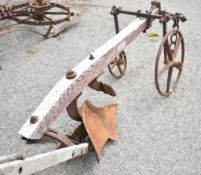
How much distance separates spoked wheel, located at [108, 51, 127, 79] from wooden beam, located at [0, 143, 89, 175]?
1.18 metres

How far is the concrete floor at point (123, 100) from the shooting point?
2.22m

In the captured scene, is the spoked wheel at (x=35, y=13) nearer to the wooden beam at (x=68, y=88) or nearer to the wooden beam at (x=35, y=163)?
the wooden beam at (x=68, y=88)

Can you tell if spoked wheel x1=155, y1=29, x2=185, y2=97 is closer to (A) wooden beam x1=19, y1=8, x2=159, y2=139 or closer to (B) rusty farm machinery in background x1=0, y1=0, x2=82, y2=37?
(A) wooden beam x1=19, y1=8, x2=159, y2=139

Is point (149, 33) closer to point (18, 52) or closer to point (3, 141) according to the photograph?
point (18, 52)

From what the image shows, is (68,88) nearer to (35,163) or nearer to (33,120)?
(33,120)

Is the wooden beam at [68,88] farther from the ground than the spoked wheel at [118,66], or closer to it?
farther from the ground

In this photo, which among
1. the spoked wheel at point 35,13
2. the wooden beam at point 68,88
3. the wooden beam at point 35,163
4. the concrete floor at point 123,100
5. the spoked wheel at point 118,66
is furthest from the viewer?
the spoked wheel at point 35,13

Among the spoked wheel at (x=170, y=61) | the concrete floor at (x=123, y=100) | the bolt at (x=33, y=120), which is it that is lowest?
the concrete floor at (x=123, y=100)

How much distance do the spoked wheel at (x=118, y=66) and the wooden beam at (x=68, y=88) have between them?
63 centimetres

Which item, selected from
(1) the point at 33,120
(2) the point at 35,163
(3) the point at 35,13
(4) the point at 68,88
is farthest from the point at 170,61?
(3) the point at 35,13

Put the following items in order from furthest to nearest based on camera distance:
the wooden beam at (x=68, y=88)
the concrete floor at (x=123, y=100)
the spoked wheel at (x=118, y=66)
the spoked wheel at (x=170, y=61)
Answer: the spoked wheel at (x=118, y=66), the spoked wheel at (x=170, y=61), the concrete floor at (x=123, y=100), the wooden beam at (x=68, y=88)

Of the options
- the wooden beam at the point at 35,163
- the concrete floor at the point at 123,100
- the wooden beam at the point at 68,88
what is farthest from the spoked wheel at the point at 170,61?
the wooden beam at the point at 35,163

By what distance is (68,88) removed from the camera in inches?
69.9

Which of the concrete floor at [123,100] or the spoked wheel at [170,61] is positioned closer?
the concrete floor at [123,100]
